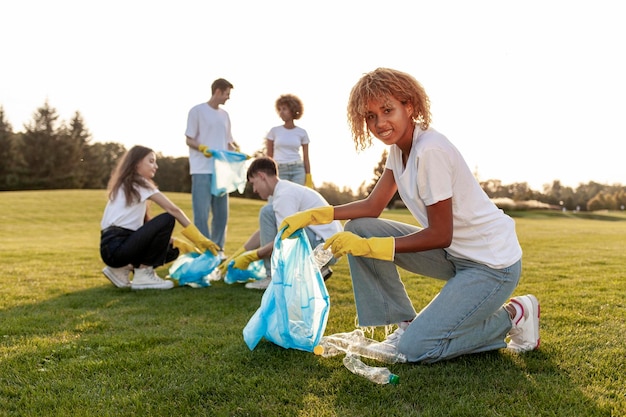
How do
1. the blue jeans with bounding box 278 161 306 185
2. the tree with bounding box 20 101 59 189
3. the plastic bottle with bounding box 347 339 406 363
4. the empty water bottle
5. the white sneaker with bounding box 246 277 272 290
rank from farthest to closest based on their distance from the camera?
the tree with bounding box 20 101 59 189 < the blue jeans with bounding box 278 161 306 185 < the white sneaker with bounding box 246 277 272 290 < the empty water bottle < the plastic bottle with bounding box 347 339 406 363

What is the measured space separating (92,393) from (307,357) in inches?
35.3

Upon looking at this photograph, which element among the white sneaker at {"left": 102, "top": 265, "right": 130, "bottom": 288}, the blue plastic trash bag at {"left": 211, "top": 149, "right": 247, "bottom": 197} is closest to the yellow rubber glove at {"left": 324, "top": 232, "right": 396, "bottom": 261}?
the white sneaker at {"left": 102, "top": 265, "right": 130, "bottom": 288}

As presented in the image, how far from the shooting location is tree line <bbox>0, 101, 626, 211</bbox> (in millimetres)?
32875

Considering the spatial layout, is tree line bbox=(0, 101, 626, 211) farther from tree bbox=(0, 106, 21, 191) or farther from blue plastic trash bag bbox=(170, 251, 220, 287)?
blue plastic trash bag bbox=(170, 251, 220, 287)

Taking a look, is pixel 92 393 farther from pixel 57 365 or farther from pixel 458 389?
pixel 458 389

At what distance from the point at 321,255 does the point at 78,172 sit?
39.2m

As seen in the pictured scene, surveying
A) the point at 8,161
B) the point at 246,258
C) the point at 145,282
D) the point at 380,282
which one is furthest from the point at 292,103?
the point at 8,161

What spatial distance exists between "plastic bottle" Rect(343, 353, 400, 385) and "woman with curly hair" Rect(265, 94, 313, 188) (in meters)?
3.88

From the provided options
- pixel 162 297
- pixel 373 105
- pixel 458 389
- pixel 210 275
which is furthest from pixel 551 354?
pixel 210 275

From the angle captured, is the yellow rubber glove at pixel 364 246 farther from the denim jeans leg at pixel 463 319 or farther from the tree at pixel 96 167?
the tree at pixel 96 167

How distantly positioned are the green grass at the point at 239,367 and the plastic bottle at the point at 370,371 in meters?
0.03

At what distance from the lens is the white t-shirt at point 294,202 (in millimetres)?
3904

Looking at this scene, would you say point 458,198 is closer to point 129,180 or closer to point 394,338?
point 394,338

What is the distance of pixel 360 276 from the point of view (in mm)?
2691
